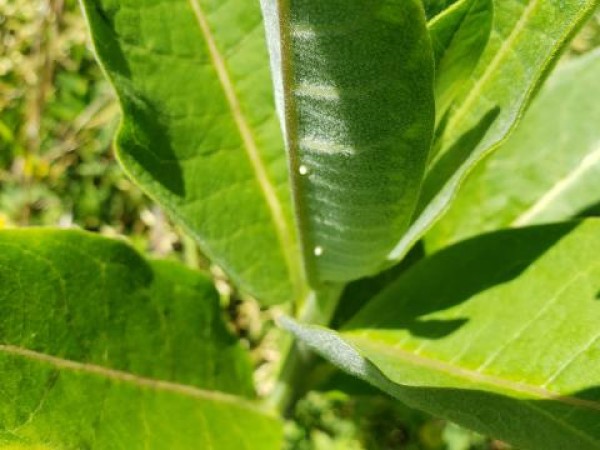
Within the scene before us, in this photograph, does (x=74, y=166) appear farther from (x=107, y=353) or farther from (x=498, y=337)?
(x=498, y=337)

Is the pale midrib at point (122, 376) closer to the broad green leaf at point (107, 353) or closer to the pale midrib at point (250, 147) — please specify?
the broad green leaf at point (107, 353)

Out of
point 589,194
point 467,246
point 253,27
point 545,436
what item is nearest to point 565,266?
point 467,246

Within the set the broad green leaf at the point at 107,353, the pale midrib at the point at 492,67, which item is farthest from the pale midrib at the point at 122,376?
the pale midrib at the point at 492,67

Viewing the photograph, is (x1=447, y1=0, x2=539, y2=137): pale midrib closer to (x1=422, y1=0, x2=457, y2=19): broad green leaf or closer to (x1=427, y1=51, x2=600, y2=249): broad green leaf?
(x1=422, y1=0, x2=457, y2=19): broad green leaf

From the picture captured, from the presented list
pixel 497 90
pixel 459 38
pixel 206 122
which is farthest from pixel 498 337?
pixel 206 122

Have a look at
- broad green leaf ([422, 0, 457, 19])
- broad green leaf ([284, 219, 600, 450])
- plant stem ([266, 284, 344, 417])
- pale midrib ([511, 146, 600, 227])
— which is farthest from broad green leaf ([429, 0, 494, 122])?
pale midrib ([511, 146, 600, 227])

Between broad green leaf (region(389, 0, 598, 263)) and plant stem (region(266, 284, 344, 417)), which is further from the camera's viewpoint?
plant stem (region(266, 284, 344, 417))
